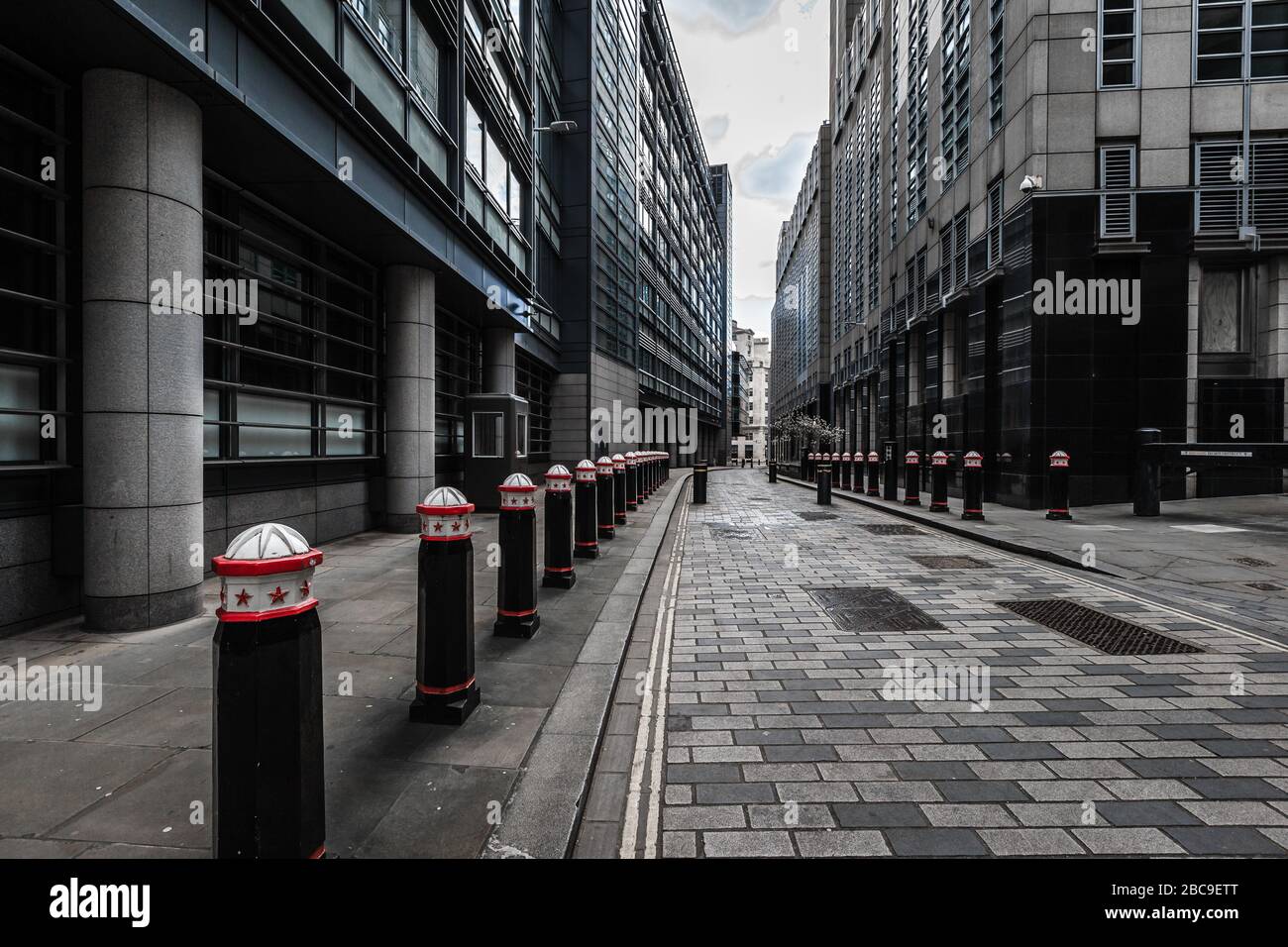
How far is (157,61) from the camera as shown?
16.0 feet

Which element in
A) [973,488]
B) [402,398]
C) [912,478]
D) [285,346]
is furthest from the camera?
[912,478]

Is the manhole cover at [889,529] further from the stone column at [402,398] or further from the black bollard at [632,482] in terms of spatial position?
the stone column at [402,398]

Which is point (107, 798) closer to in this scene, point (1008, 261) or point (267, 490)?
point (267, 490)

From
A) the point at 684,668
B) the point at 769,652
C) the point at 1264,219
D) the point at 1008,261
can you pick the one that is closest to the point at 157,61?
the point at 684,668

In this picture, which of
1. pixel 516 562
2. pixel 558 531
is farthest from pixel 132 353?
pixel 558 531

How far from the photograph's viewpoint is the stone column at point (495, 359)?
17.5 meters

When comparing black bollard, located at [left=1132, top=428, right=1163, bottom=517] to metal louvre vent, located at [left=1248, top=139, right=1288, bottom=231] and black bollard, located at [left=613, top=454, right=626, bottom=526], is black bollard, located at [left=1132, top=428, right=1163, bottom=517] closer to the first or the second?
metal louvre vent, located at [left=1248, top=139, right=1288, bottom=231]

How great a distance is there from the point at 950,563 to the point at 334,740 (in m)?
8.24

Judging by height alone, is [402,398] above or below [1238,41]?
below

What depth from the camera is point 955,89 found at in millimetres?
20391

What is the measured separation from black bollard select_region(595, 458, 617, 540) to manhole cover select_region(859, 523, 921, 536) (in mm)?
5533

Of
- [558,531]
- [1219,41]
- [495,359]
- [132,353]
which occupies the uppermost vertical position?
[1219,41]

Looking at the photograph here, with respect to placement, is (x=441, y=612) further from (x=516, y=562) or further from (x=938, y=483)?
(x=938, y=483)

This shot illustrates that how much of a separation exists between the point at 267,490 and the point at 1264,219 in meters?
22.9
